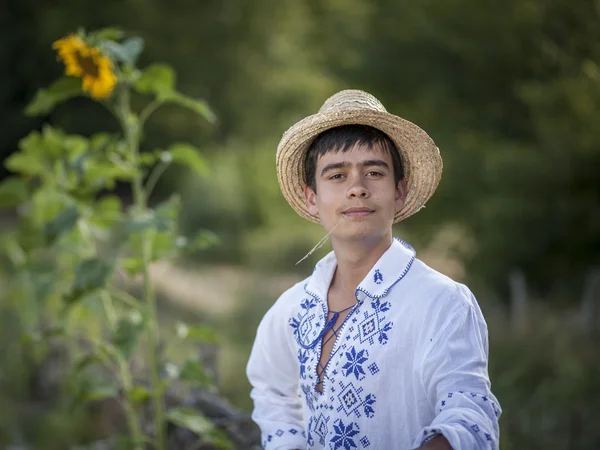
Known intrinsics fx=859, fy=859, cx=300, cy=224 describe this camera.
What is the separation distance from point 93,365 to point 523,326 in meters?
2.29

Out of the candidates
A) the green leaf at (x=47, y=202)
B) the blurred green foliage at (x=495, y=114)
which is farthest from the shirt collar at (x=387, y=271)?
the blurred green foliage at (x=495, y=114)

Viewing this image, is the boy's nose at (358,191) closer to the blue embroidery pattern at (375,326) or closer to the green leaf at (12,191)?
the blue embroidery pattern at (375,326)

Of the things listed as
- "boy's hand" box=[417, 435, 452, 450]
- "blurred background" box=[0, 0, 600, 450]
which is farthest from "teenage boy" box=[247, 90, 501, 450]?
"blurred background" box=[0, 0, 600, 450]

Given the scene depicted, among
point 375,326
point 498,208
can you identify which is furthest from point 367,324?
point 498,208

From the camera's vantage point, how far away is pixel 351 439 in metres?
1.64

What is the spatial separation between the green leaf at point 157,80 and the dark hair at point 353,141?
1.05 metres

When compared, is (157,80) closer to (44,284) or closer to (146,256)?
(146,256)

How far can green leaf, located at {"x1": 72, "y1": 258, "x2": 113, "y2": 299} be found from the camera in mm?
2547

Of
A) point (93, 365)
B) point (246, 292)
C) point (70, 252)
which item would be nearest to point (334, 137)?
point (70, 252)

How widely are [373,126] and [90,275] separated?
119 centimetres

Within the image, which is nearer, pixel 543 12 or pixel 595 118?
pixel 595 118

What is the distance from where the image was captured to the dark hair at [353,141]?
1.71m

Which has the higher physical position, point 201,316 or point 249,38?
point 249,38

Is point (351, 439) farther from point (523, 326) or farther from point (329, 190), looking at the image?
point (523, 326)
